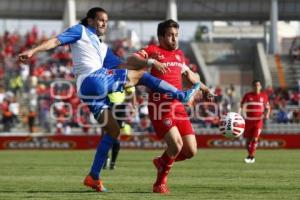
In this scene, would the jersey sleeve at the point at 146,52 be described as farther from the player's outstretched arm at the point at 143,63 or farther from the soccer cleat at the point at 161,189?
the soccer cleat at the point at 161,189

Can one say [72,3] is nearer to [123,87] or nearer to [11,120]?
[11,120]

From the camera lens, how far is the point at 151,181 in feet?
47.5

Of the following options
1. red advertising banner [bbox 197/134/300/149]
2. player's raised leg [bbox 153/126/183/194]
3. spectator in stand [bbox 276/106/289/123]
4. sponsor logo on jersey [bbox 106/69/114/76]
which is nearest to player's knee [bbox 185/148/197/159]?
player's raised leg [bbox 153/126/183/194]

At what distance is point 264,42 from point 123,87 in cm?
3835

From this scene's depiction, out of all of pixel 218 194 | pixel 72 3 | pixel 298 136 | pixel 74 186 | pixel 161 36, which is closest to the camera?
pixel 218 194

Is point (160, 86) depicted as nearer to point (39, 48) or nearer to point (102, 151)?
point (102, 151)

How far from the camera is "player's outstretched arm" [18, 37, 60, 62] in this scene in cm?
1088

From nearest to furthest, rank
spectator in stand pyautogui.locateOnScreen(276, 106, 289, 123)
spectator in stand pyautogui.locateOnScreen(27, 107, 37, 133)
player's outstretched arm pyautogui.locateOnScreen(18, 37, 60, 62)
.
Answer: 1. player's outstretched arm pyautogui.locateOnScreen(18, 37, 60, 62)
2. spectator in stand pyautogui.locateOnScreen(276, 106, 289, 123)
3. spectator in stand pyautogui.locateOnScreen(27, 107, 37, 133)

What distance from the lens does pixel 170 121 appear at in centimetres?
1217

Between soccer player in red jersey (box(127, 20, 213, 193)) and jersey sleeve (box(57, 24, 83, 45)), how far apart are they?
2.74 ft

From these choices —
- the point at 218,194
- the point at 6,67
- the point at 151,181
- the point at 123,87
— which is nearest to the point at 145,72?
the point at 123,87

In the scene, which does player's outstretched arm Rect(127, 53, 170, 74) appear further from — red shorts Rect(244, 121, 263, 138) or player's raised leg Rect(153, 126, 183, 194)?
red shorts Rect(244, 121, 263, 138)

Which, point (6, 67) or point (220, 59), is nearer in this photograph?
point (6, 67)

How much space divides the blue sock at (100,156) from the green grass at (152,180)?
285 mm
